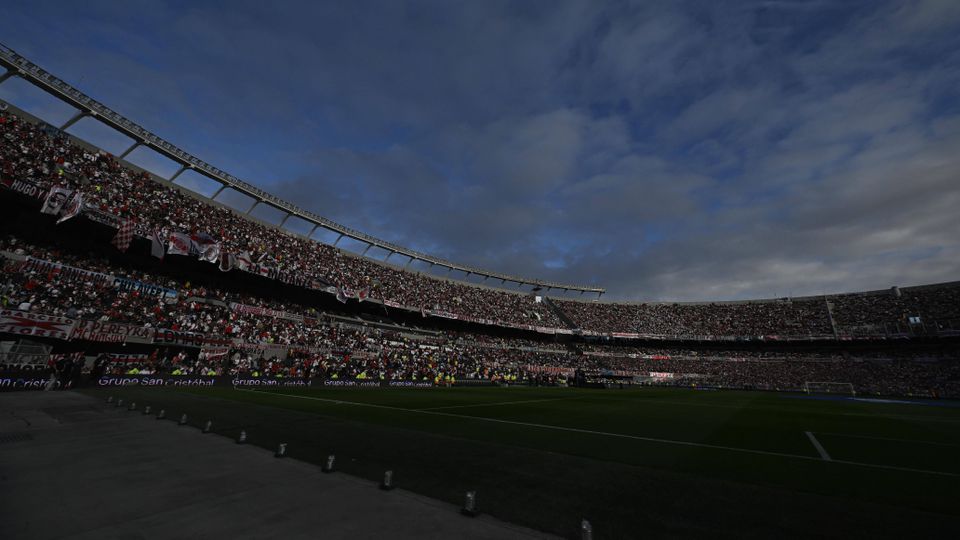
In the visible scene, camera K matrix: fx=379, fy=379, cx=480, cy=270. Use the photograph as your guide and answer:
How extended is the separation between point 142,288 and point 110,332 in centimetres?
559

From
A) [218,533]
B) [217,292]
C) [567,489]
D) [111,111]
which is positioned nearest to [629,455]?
[567,489]

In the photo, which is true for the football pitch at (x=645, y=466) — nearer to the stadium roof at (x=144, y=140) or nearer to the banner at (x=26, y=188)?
the banner at (x=26, y=188)

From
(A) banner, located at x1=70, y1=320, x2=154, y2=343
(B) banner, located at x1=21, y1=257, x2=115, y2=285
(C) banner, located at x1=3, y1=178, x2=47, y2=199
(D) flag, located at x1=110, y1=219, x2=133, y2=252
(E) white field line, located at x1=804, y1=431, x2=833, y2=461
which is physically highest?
(C) banner, located at x1=3, y1=178, x2=47, y2=199

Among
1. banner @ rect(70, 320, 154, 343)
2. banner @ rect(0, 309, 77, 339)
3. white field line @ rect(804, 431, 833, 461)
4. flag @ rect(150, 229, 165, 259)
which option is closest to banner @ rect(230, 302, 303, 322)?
flag @ rect(150, 229, 165, 259)

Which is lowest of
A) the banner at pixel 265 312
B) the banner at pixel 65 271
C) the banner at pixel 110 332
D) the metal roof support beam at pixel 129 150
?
the banner at pixel 110 332

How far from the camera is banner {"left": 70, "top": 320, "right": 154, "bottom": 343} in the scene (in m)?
23.0

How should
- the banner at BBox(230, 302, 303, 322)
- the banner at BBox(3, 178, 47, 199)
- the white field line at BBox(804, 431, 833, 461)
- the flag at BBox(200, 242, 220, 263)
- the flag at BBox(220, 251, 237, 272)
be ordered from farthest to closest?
1. the banner at BBox(230, 302, 303, 322)
2. the flag at BBox(220, 251, 237, 272)
3. the flag at BBox(200, 242, 220, 263)
4. the banner at BBox(3, 178, 47, 199)
5. the white field line at BBox(804, 431, 833, 461)

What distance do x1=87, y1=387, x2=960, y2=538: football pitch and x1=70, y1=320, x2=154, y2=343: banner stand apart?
512 inches

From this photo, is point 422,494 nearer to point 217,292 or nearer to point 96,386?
point 96,386

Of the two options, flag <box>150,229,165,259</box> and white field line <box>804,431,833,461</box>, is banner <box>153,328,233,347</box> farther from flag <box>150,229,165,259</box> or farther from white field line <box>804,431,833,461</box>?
white field line <box>804,431,833,461</box>

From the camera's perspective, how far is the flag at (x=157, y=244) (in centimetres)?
2808

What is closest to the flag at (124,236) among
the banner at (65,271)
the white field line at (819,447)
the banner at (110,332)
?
the banner at (65,271)

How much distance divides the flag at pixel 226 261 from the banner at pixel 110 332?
7424 mm

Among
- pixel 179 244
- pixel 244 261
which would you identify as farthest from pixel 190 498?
pixel 244 261
